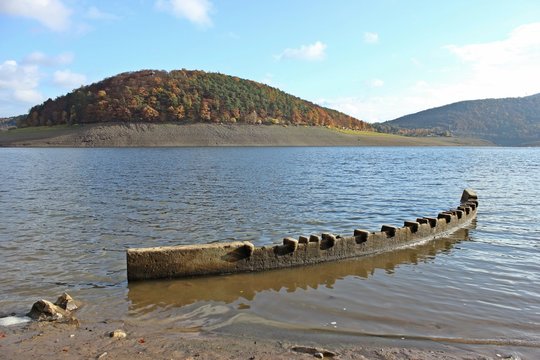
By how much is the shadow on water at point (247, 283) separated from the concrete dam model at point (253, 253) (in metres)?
0.20

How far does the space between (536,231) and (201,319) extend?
15.2 m

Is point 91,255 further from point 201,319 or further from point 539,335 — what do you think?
point 539,335

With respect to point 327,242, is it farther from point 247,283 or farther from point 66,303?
point 66,303

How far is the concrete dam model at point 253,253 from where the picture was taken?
36.0 feet

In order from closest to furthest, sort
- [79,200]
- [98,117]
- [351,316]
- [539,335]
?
[539,335]
[351,316]
[79,200]
[98,117]

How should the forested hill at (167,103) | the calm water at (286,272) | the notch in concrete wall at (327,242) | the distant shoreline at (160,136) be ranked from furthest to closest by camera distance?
the forested hill at (167,103) → the distant shoreline at (160,136) → the notch in concrete wall at (327,242) → the calm water at (286,272)

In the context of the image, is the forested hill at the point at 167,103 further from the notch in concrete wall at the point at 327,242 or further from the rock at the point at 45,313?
the rock at the point at 45,313

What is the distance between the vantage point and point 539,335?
8.35m

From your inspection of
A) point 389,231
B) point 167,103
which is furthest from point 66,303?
point 167,103

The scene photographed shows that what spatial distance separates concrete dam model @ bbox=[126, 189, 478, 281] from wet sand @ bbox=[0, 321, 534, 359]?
280cm

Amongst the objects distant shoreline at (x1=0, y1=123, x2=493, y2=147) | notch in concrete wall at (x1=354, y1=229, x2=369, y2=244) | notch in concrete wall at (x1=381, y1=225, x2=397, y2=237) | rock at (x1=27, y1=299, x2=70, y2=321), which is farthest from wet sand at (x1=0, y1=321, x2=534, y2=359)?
distant shoreline at (x1=0, y1=123, x2=493, y2=147)

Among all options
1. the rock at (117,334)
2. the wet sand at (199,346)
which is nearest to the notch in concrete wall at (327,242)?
the wet sand at (199,346)

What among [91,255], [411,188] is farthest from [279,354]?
[411,188]

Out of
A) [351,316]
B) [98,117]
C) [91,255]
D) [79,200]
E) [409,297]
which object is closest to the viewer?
[351,316]
